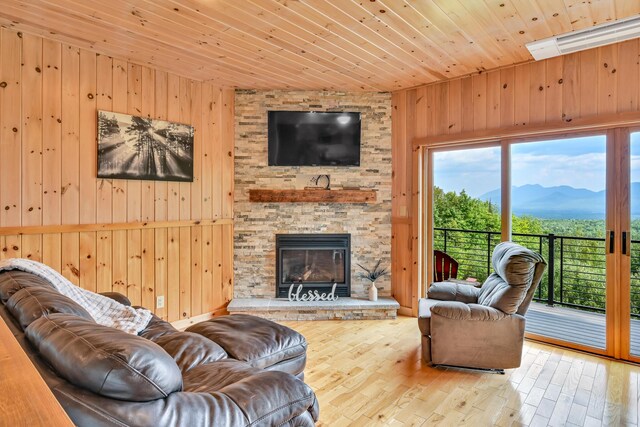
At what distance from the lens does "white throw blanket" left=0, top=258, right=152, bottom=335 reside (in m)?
1.91

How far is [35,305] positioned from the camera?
1.34 metres

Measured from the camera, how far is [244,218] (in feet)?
13.2

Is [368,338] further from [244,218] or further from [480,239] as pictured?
[244,218]

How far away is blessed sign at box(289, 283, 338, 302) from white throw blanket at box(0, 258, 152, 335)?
1914 millimetres

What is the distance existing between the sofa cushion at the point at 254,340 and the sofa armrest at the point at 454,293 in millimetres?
1515

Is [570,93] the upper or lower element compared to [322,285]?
upper

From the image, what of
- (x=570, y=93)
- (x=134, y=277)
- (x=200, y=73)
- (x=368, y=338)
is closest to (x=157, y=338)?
(x=134, y=277)

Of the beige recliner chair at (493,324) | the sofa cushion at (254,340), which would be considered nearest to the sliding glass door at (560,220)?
the beige recliner chair at (493,324)

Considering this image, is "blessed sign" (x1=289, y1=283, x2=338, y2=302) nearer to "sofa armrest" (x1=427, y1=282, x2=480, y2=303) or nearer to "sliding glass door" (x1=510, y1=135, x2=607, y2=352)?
"sofa armrest" (x1=427, y1=282, x2=480, y2=303)

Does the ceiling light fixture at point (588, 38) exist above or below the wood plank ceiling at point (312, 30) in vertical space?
below

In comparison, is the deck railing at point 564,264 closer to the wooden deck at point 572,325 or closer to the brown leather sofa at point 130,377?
the wooden deck at point 572,325

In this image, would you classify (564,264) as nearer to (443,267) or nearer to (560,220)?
(560,220)

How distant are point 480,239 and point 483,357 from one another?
1.47m

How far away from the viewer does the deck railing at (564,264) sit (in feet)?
9.70
